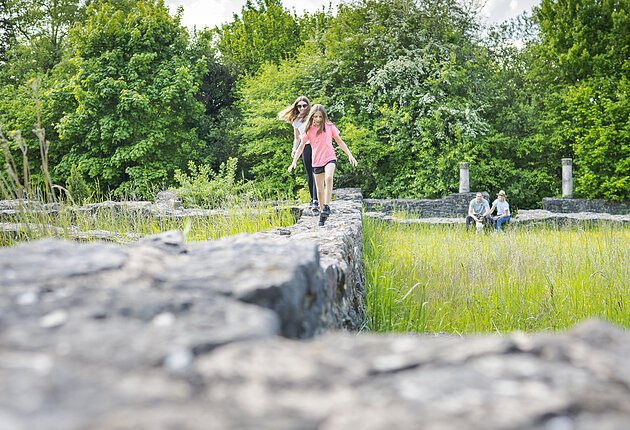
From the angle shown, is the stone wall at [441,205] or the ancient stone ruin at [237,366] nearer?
the ancient stone ruin at [237,366]

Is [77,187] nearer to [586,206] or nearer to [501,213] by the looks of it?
[501,213]

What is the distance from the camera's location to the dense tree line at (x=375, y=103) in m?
23.3

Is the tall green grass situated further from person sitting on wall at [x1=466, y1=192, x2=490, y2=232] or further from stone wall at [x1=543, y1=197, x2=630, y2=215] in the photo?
stone wall at [x1=543, y1=197, x2=630, y2=215]

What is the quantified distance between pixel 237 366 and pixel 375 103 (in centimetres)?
2444

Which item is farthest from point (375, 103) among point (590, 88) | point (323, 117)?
point (323, 117)

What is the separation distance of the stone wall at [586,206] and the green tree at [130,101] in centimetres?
1465

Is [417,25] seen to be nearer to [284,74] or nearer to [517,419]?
[284,74]

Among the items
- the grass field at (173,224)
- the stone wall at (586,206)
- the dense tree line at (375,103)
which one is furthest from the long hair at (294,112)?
the stone wall at (586,206)

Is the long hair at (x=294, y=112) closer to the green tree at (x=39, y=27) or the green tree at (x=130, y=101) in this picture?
the green tree at (x=130, y=101)

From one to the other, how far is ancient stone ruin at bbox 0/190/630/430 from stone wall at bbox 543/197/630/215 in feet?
76.7

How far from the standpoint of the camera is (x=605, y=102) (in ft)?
79.9

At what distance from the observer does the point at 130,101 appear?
22.3 m

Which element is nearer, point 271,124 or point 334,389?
point 334,389

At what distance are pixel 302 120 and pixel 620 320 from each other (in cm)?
530
